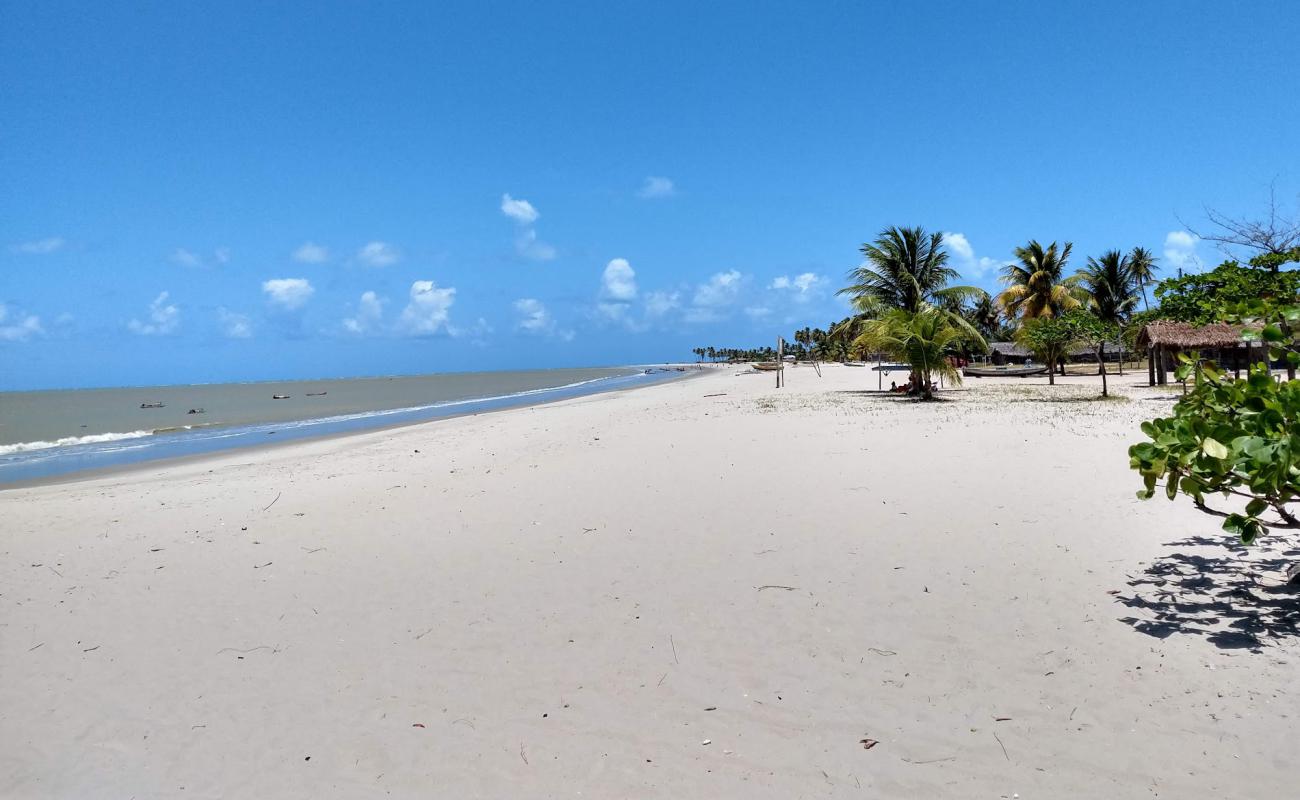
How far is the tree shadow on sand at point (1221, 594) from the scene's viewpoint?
3.59 m

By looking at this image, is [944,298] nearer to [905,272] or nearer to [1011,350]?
[905,272]

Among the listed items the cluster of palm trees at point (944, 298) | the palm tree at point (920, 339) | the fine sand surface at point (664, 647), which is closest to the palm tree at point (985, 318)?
the cluster of palm trees at point (944, 298)

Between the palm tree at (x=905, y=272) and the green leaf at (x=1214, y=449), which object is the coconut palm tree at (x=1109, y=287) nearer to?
the palm tree at (x=905, y=272)

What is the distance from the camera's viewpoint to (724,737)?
2953 millimetres

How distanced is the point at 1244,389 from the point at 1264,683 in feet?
4.45

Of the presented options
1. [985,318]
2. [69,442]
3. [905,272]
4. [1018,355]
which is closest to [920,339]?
[905,272]

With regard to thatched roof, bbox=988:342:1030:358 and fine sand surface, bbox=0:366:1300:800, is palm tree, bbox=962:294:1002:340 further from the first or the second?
fine sand surface, bbox=0:366:1300:800

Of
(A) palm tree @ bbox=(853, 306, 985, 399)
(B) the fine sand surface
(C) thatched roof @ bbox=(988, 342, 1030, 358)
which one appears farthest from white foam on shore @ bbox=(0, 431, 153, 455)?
(C) thatched roof @ bbox=(988, 342, 1030, 358)

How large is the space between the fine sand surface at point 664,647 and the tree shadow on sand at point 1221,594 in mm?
20

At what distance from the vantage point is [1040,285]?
140ft

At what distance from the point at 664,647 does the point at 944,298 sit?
101 ft

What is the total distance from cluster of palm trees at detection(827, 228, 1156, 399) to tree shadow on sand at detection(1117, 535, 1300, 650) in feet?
53.1

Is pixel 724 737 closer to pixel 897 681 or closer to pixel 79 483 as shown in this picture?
pixel 897 681

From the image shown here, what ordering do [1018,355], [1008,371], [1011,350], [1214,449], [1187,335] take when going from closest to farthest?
[1214,449] < [1187,335] < [1008,371] < [1011,350] < [1018,355]
